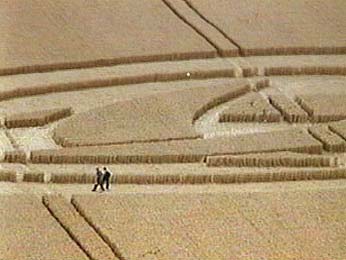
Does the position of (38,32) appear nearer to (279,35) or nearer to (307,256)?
(279,35)

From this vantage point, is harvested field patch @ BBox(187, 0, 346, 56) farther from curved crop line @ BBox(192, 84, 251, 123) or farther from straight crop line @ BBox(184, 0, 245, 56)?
curved crop line @ BBox(192, 84, 251, 123)

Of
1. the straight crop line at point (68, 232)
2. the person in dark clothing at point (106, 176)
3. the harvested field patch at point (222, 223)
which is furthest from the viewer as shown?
the person in dark clothing at point (106, 176)

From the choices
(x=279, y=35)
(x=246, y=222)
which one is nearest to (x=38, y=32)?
(x=279, y=35)

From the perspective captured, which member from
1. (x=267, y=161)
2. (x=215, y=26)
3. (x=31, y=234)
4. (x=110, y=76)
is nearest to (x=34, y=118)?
(x=110, y=76)

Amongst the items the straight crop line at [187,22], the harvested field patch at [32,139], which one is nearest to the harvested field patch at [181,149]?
the harvested field patch at [32,139]

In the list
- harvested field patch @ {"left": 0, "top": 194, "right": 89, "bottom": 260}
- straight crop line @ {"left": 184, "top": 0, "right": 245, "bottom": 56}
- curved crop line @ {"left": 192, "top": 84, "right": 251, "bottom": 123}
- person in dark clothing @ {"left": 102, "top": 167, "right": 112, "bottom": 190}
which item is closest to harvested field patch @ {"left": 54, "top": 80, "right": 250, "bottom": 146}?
curved crop line @ {"left": 192, "top": 84, "right": 251, "bottom": 123}

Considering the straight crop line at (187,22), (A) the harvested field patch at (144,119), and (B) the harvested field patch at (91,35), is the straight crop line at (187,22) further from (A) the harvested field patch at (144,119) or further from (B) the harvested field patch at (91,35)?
(A) the harvested field patch at (144,119)
